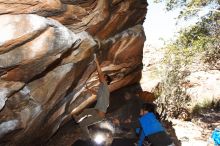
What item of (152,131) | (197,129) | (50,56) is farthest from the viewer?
(197,129)

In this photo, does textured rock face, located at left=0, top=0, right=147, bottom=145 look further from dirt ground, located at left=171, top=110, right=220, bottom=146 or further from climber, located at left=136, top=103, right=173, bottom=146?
dirt ground, located at left=171, top=110, right=220, bottom=146

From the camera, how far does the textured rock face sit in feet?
23.5

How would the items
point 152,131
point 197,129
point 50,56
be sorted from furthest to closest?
point 197,129, point 50,56, point 152,131

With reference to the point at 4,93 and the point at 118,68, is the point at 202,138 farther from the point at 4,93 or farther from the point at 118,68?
the point at 4,93

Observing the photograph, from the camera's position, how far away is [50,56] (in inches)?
311

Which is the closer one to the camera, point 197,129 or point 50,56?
point 50,56

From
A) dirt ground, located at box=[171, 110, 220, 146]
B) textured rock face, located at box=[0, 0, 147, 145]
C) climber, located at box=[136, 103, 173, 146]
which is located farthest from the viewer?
dirt ground, located at box=[171, 110, 220, 146]

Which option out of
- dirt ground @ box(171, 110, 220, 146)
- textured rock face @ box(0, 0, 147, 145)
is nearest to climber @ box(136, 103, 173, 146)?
textured rock face @ box(0, 0, 147, 145)

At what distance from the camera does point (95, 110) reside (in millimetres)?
8578

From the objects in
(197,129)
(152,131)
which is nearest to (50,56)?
(152,131)

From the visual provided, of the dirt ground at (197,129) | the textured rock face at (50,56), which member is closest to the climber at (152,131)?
the textured rock face at (50,56)

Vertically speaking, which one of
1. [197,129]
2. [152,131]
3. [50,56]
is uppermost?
[50,56]

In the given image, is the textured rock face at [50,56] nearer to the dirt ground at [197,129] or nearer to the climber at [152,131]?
the climber at [152,131]

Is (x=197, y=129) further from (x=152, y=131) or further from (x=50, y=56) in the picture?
(x=50, y=56)
